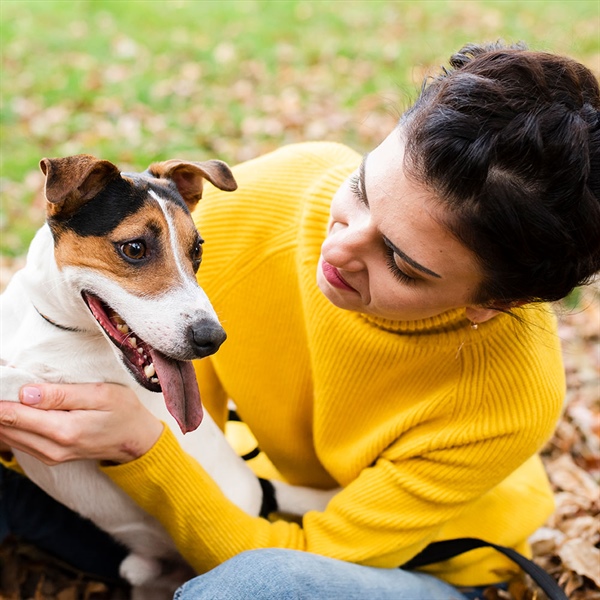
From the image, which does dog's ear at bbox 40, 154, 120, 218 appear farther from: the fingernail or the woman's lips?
the woman's lips

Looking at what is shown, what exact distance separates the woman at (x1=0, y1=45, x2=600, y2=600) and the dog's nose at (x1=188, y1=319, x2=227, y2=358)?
0.34 meters

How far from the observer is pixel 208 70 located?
6.87 meters

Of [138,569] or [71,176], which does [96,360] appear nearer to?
[71,176]

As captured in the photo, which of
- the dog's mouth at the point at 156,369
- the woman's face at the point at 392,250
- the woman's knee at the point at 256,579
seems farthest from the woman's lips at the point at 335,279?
the woman's knee at the point at 256,579

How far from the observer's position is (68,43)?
680 cm

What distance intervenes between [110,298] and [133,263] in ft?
0.37

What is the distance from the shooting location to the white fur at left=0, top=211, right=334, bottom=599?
2096 millimetres

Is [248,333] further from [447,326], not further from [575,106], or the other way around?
[575,106]

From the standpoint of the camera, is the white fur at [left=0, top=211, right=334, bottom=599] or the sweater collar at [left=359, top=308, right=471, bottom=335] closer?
the white fur at [left=0, top=211, right=334, bottom=599]

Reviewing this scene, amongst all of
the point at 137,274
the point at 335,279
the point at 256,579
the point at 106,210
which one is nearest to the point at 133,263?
the point at 137,274

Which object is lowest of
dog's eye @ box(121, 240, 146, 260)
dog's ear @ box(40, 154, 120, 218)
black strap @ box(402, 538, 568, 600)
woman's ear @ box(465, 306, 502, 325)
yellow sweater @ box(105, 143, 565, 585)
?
black strap @ box(402, 538, 568, 600)

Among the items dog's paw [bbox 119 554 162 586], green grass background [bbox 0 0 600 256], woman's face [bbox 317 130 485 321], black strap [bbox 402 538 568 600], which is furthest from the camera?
green grass background [bbox 0 0 600 256]

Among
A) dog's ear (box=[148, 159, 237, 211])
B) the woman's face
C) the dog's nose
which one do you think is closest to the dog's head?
the dog's nose

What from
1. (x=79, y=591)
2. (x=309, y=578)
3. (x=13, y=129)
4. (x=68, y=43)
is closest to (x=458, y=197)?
(x=309, y=578)
